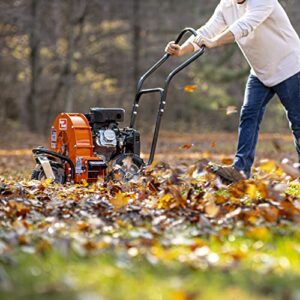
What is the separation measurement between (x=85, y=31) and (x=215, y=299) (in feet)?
97.7

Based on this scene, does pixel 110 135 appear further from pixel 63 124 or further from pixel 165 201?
pixel 165 201

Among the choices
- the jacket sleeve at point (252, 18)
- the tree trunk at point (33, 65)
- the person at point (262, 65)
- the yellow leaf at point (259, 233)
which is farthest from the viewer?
the tree trunk at point (33, 65)

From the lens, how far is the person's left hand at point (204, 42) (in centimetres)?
732

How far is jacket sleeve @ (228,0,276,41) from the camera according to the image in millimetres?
7062

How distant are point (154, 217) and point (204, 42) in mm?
2573

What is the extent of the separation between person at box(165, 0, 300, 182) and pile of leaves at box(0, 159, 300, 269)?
88cm

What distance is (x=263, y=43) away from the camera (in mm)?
7539

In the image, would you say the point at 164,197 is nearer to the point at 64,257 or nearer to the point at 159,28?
the point at 64,257

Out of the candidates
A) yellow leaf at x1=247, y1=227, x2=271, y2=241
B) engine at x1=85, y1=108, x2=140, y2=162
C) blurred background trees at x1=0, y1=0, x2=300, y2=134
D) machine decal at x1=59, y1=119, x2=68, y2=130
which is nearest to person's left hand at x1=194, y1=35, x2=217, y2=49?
engine at x1=85, y1=108, x2=140, y2=162

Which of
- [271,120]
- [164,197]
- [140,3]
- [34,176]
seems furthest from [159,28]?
[164,197]

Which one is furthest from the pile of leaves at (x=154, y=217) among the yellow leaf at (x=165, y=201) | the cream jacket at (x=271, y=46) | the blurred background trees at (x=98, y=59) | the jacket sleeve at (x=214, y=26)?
the blurred background trees at (x=98, y=59)

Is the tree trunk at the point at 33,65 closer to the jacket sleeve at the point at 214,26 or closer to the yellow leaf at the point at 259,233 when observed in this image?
the jacket sleeve at the point at 214,26

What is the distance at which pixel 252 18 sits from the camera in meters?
7.12

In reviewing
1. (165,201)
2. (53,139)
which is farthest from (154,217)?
(53,139)
